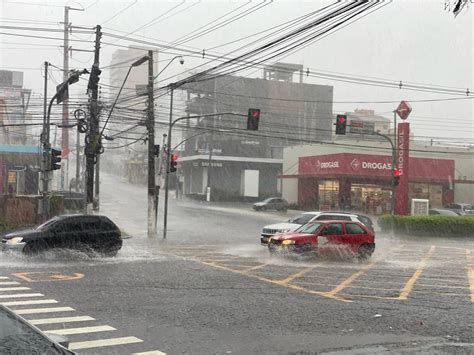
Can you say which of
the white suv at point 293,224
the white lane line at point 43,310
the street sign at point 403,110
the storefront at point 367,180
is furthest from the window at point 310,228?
the storefront at point 367,180

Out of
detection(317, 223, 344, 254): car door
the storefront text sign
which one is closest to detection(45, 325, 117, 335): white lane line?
detection(317, 223, 344, 254): car door

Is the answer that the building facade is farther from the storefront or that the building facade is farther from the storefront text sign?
the storefront text sign

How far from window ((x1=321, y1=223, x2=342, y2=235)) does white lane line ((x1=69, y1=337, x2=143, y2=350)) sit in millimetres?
11761

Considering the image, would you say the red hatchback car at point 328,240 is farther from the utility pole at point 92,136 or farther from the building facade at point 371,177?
the building facade at point 371,177

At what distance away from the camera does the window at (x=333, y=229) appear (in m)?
18.3

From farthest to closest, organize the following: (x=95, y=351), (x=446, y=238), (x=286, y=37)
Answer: (x=446, y=238), (x=286, y=37), (x=95, y=351)

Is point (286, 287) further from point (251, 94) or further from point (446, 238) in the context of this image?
point (251, 94)

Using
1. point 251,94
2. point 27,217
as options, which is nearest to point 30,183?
point 27,217

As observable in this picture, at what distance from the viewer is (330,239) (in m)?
18.2

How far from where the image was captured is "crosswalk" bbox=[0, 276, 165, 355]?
23.0ft

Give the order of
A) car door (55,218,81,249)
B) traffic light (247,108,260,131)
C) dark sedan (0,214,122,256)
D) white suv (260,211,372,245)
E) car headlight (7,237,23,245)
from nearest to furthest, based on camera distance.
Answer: car headlight (7,237,23,245) → dark sedan (0,214,122,256) → car door (55,218,81,249) → white suv (260,211,372,245) → traffic light (247,108,260,131)

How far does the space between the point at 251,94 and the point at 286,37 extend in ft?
239

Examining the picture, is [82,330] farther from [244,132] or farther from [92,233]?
[244,132]

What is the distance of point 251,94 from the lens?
85.9 metres
